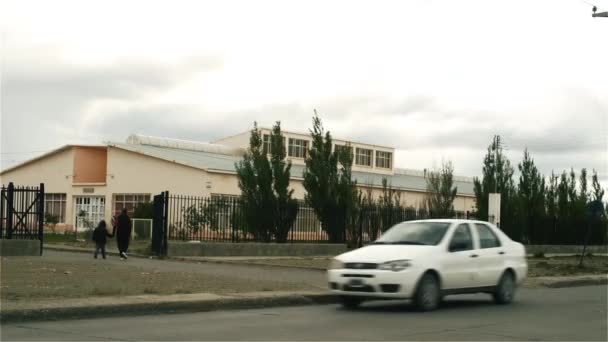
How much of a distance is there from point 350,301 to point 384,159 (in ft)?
212

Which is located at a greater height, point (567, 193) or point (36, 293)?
point (567, 193)

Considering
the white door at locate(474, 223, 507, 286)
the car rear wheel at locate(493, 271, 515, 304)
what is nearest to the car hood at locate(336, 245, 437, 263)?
the white door at locate(474, 223, 507, 286)

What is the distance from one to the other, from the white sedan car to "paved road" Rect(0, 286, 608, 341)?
35 centimetres

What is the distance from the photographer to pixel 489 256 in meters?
17.0

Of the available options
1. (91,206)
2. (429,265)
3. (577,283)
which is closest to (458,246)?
(429,265)

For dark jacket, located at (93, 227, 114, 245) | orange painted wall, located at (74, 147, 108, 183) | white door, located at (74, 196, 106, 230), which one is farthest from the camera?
orange painted wall, located at (74, 147, 108, 183)

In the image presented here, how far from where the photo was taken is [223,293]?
54.7 feet

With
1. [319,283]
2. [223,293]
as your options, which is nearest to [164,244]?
[319,283]

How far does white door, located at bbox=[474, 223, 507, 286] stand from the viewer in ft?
55.3

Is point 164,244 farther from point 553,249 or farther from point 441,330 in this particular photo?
point 553,249

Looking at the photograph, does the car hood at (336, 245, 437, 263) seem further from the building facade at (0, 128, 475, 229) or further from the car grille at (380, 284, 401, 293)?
the building facade at (0, 128, 475, 229)

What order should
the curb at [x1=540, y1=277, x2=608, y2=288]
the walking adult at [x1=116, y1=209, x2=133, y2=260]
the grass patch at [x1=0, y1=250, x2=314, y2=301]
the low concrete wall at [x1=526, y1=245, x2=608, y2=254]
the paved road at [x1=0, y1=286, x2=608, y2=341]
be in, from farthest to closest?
the low concrete wall at [x1=526, y1=245, x2=608, y2=254], the walking adult at [x1=116, y1=209, x2=133, y2=260], the curb at [x1=540, y1=277, x2=608, y2=288], the grass patch at [x1=0, y1=250, x2=314, y2=301], the paved road at [x1=0, y1=286, x2=608, y2=341]

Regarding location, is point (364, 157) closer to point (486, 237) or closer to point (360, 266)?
point (486, 237)

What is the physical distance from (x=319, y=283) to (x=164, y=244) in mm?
9892
